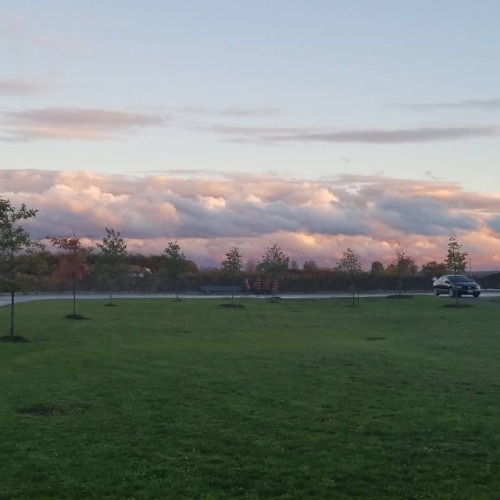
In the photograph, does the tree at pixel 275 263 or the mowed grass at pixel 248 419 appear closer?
the mowed grass at pixel 248 419

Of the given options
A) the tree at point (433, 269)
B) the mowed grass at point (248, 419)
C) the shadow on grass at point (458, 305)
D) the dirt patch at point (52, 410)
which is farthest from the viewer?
the tree at point (433, 269)

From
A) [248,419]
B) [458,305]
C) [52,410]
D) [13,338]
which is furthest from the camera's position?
[458,305]

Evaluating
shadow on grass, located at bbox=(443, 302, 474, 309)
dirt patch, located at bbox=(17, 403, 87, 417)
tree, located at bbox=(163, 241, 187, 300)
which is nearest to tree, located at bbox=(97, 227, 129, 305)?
tree, located at bbox=(163, 241, 187, 300)

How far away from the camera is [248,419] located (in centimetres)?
1073

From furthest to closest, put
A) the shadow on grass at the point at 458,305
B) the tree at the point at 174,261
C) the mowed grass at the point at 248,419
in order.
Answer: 1. the tree at the point at 174,261
2. the shadow on grass at the point at 458,305
3. the mowed grass at the point at 248,419

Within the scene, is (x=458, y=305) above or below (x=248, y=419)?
above

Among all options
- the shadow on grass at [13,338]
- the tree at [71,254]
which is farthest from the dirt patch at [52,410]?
the tree at [71,254]

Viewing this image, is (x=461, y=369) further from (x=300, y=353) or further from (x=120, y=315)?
(x=120, y=315)

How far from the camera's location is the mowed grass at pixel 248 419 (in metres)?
7.67

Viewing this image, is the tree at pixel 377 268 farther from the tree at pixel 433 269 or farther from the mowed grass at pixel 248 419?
the mowed grass at pixel 248 419

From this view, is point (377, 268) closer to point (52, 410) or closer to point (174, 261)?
point (174, 261)

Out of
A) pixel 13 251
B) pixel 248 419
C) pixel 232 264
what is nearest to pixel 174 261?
pixel 232 264

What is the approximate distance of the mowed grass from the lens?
302 inches

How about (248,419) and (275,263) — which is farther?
(275,263)
